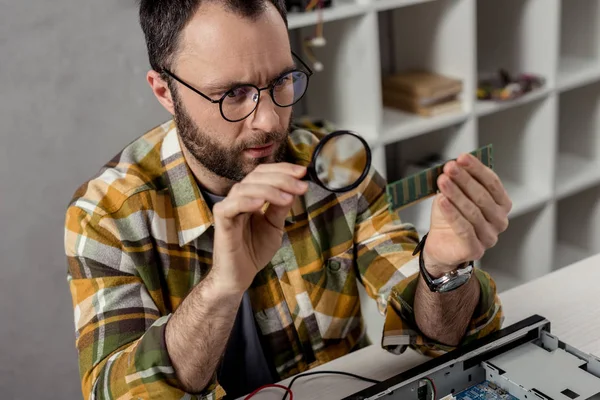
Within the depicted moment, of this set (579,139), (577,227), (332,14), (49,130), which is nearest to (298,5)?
(332,14)

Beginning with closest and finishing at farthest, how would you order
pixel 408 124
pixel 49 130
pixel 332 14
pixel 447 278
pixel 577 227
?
1. pixel 447 278
2. pixel 49 130
3. pixel 332 14
4. pixel 408 124
5. pixel 577 227

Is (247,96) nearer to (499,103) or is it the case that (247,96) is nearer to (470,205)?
(470,205)

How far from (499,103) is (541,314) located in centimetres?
126

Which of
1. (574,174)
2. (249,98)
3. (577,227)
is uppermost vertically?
(249,98)

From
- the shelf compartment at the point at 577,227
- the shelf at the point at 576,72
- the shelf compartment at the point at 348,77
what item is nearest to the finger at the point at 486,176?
the shelf compartment at the point at 348,77

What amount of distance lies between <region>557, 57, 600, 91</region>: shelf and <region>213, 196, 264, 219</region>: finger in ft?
6.59

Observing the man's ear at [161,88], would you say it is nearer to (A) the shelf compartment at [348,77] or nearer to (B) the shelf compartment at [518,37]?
(A) the shelf compartment at [348,77]

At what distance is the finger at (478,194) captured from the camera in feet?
3.58

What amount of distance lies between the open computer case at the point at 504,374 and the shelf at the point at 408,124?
1189mm

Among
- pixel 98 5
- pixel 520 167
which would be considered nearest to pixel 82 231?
pixel 98 5

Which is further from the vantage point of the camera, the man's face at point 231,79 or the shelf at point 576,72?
the shelf at point 576,72

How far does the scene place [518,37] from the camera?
2.82m

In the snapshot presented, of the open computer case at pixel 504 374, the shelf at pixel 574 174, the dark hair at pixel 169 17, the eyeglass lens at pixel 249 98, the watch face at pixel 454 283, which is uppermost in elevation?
the dark hair at pixel 169 17

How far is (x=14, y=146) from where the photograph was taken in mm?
1992
